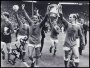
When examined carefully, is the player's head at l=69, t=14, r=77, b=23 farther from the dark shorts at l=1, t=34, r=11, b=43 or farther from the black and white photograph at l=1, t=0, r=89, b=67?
the dark shorts at l=1, t=34, r=11, b=43

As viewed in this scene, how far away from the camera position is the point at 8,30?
11.9 m

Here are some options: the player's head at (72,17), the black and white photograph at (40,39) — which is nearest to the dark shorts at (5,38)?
the black and white photograph at (40,39)

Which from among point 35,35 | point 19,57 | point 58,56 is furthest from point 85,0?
point 35,35

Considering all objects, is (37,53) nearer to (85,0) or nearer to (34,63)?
(34,63)

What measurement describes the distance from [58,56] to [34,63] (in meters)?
3.99

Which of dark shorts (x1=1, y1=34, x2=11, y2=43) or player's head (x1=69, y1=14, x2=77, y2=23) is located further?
dark shorts (x1=1, y1=34, x2=11, y2=43)

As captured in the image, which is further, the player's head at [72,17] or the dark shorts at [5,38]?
the dark shorts at [5,38]

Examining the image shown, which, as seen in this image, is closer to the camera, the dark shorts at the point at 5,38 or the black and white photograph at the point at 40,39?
the black and white photograph at the point at 40,39

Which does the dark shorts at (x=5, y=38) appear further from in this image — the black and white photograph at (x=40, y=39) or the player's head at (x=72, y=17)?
the player's head at (x=72, y=17)

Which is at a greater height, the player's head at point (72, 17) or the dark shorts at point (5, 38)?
the player's head at point (72, 17)

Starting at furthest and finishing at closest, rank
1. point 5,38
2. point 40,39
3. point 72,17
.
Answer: point 5,38
point 40,39
point 72,17

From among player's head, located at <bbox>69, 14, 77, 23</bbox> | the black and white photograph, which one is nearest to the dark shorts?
the black and white photograph

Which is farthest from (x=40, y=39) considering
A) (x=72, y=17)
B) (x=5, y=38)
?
(x=5, y=38)

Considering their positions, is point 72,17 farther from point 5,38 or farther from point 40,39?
point 5,38
